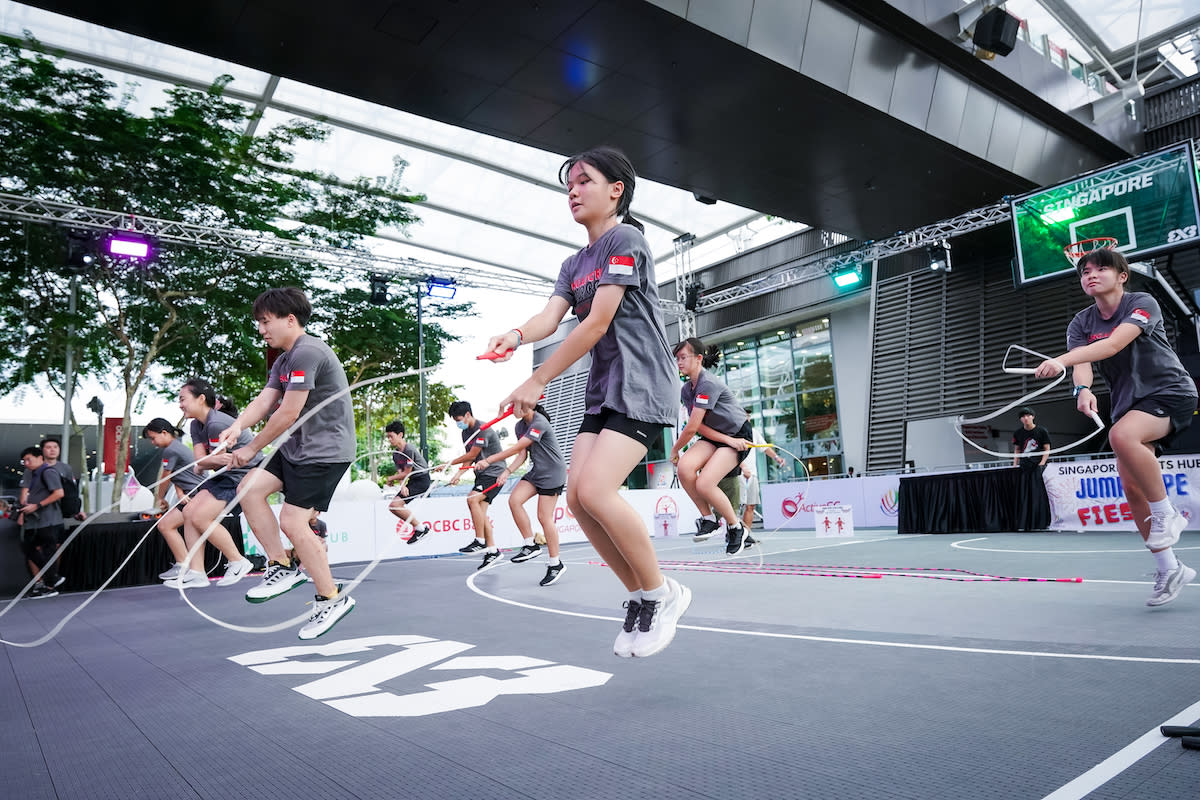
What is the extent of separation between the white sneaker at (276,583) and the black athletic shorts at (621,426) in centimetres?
276

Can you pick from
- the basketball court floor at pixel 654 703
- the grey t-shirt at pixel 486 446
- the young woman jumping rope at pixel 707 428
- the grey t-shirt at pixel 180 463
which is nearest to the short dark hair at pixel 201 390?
the grey t-shirt at pixel 180 463

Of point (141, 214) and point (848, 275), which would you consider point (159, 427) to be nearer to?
point (141, 214)

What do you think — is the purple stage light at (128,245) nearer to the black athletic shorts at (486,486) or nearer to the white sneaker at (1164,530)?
the black athletic shorts at (486,486)

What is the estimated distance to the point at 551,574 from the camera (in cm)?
746

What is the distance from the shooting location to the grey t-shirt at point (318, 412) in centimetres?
415

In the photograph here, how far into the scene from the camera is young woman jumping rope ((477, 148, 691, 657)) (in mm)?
2682

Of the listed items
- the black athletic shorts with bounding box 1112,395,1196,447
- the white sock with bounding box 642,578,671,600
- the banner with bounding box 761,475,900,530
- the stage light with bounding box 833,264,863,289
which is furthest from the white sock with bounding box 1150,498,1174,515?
the stage light with bounding box 833,264,863,289

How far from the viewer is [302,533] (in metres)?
4.13

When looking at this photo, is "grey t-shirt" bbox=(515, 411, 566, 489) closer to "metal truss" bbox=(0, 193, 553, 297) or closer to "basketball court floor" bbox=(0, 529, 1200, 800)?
"basketball court floor" bbox=(0, 529, 1200, 800)

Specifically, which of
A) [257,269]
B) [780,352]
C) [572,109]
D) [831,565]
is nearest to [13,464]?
[257,269]

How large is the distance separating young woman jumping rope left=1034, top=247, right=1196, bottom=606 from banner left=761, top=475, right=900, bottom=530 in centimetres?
1024

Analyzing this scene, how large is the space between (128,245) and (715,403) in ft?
42.8

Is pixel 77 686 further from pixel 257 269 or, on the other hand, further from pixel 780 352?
pixel 780 352

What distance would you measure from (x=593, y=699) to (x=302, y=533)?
83.3 inches
